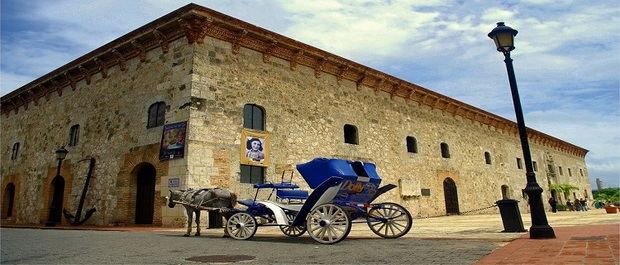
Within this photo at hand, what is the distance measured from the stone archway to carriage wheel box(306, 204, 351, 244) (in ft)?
26.6

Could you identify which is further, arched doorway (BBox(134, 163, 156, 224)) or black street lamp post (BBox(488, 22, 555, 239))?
arched doorway (BBox(134, 163, 156, 224))

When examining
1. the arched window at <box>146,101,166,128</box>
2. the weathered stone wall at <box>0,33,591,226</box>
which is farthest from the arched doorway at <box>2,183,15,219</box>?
the arched window at <box>146,101,166,128</box>

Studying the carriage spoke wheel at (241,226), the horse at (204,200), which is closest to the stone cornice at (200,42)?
the horse at (204,200)

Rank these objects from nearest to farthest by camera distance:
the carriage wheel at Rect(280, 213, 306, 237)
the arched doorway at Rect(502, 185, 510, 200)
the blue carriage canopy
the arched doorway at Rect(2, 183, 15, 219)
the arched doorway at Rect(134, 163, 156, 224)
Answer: the blue carriage canopy, the carriage wheel at Rect(280, 213, 306, 237), the arched doorway at Rect(134, 163, 156, 224), the arched doorway at Rect(2, 183, 15, 219), the arched doorway at Rect(502, 185, 510, 200)

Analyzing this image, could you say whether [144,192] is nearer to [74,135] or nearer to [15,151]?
[74,135]

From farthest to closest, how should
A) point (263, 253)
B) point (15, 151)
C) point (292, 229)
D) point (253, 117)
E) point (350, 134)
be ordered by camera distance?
point (15, 151)
point (350, 134)
point (253, 117)
point (292, 229)
point (263, 253)

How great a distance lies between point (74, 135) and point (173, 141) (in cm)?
716

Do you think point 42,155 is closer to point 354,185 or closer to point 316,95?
point 316,95

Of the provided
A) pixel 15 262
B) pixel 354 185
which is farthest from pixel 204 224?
pixel 15 262

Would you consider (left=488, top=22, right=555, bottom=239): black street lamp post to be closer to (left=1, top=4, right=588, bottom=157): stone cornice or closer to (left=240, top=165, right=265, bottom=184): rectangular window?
(left=240, top=165, right=265, bottom=184): rectangular window

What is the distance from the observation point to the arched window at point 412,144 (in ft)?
66.4

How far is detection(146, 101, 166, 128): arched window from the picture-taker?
43.4ft

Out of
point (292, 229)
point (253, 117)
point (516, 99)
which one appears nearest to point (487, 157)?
point (253, 117)

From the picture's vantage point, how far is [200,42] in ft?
42.9
